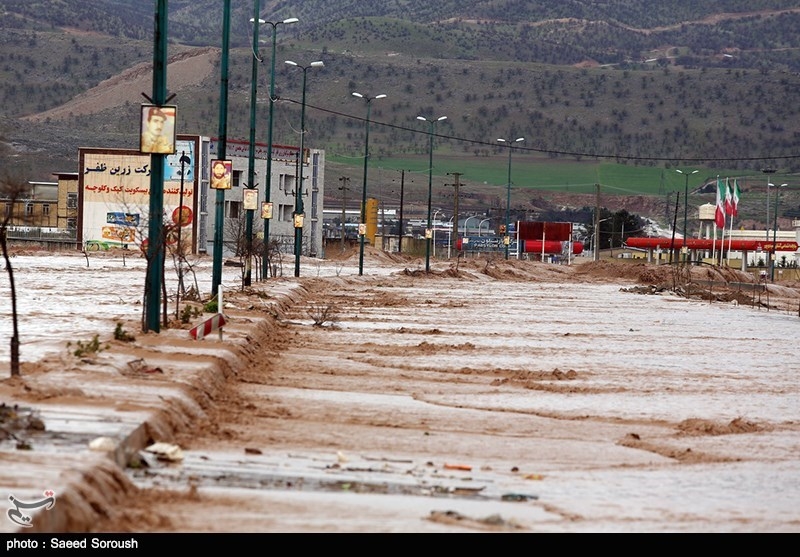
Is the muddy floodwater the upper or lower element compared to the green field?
lower

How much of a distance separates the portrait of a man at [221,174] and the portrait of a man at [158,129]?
423 inches

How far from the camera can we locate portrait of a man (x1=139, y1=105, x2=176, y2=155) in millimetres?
20094

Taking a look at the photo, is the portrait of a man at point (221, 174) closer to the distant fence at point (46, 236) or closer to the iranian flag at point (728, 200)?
the iranian flag at point (728, 200)

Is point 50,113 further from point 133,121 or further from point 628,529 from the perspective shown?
point 628,529

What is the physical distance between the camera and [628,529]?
9547 mm

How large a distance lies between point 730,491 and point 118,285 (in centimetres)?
3298

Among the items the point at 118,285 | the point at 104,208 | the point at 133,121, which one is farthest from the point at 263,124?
the point at 118,285

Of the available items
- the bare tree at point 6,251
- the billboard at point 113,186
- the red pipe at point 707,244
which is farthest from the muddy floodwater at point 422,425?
the red pipe at point 707,244

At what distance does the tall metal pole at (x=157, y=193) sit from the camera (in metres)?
20.5

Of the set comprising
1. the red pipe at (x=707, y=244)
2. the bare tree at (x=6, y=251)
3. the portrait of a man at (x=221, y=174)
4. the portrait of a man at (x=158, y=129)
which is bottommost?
the red pipe at (x=707, y=244)

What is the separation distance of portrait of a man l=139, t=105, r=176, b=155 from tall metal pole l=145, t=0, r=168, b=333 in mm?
245

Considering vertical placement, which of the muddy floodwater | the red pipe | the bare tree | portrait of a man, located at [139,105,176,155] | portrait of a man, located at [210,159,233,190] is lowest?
the red pipe

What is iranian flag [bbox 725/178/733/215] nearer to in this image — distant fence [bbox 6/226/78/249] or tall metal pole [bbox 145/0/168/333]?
distant fence [bbox 6/226/78/249]

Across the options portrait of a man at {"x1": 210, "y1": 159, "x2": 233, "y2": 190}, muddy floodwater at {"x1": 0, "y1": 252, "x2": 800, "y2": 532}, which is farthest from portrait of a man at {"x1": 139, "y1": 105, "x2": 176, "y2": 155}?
portrait of a man at {"x1": 210, "y1": 159, "x2": 233, "y2": 190}
